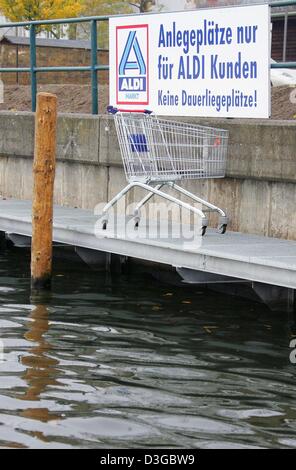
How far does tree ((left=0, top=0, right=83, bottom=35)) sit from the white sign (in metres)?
15.5

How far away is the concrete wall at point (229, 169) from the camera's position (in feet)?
36.5

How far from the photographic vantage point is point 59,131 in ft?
47.5

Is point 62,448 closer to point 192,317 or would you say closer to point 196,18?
point 192,317

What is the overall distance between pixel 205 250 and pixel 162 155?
161 centimetres

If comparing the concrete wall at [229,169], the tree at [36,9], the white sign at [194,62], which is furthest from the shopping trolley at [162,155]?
the tree at [36,9]

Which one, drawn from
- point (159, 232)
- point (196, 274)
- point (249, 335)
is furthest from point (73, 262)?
point (249, 335)

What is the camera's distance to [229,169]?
11.7 meters

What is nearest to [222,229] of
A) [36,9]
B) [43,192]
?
[43,192]

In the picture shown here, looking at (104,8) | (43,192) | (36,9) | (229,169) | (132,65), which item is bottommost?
(43,192)

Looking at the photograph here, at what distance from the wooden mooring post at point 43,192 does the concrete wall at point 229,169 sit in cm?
174

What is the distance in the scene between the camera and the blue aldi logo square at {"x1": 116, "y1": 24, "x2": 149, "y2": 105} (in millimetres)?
12797

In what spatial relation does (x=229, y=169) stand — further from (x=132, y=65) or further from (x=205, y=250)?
(x=132, y=65)

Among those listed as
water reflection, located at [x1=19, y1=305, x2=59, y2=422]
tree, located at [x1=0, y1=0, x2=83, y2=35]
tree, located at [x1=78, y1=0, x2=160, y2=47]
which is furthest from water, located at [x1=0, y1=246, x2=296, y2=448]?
tree, located at [x1=78, y1=0, x2=160, y2=47]
